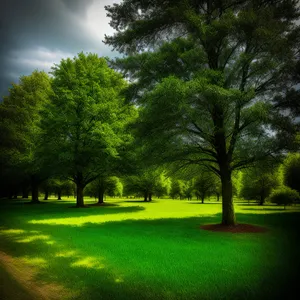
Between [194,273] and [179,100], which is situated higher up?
[179,100]

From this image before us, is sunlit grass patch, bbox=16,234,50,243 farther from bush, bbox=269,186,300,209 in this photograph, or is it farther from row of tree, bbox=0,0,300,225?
bush, bbox=269,186,300,209

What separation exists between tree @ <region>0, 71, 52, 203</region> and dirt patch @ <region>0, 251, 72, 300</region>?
64.2 ft

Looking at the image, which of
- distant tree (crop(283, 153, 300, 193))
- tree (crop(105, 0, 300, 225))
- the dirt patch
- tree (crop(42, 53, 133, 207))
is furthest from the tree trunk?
distant tree (crop(283, 153, 300, 193))

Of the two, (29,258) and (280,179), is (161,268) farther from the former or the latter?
(280,179)

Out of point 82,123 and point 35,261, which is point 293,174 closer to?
point 82,123

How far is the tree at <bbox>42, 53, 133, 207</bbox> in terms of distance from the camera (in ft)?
79.9

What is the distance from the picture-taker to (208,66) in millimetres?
14617

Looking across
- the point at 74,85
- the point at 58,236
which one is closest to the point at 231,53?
the point at 58,236

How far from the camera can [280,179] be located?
131 feet

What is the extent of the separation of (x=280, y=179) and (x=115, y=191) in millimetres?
27132

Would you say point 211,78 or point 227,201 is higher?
point 211,78

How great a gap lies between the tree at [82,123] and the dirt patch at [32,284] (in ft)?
53.9

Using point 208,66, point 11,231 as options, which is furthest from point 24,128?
point 208,66

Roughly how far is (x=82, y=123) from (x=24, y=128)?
1302 centimetres
